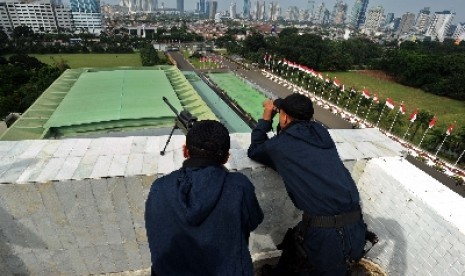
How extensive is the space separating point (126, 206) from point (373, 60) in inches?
2150

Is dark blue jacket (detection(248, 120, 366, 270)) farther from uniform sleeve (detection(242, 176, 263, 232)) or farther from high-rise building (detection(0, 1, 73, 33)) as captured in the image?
high-rise building (detection(0, 1, 73, 33))

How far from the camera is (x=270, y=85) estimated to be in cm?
3434

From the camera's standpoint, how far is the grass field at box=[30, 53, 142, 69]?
4165cm

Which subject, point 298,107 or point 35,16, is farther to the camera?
point 35,16

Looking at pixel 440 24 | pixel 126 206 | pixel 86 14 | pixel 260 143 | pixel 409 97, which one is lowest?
pixel 409 97

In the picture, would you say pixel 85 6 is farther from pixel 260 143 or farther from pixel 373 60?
pixel 260 143

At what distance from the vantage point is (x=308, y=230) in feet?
7.16

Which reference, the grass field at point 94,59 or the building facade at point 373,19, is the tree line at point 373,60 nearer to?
the grass field at point 94,59

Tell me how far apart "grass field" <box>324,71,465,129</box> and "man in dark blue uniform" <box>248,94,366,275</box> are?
95.7 ft

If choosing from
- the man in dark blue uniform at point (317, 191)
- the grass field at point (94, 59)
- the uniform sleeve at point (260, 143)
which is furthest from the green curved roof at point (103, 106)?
the grass field at point (94, 59)

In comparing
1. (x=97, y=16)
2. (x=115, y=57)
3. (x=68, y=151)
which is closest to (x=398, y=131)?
(x=68, y=151)

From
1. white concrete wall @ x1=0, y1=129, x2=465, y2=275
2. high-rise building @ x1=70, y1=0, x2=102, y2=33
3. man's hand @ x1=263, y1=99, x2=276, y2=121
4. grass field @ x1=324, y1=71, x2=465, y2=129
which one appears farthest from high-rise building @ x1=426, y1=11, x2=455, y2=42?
man's hand @ x1=263, y1=99, x2=276, y2=121

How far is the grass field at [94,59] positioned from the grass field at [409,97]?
1285 inches

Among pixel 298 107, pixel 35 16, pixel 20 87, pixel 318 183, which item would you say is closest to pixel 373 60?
pixel 20 87
